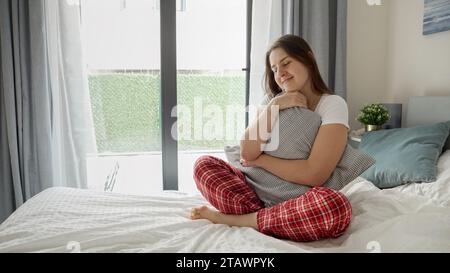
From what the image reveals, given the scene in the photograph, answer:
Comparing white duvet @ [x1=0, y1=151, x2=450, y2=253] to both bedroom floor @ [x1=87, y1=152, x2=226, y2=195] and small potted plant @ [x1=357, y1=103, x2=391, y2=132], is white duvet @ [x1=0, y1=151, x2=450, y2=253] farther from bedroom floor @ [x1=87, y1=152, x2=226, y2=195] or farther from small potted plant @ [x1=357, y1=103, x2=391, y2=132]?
bedroom floor @ [x1=87, y1=152, x2=226, y2=195]

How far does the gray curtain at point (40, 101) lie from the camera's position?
1.91 metres

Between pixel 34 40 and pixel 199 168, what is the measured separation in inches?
59.5

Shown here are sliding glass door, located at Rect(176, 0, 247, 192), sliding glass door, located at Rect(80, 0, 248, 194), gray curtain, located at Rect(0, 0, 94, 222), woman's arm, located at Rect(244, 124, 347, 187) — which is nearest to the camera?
woman's arm, located at Rect(244, 124, 347, 187)

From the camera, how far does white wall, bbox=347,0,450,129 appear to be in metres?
2.00

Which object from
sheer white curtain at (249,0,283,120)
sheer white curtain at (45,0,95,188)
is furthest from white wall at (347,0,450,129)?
sheer white curtain at (45,0,95,188)

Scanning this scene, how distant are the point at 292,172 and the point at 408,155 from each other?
2.70ft

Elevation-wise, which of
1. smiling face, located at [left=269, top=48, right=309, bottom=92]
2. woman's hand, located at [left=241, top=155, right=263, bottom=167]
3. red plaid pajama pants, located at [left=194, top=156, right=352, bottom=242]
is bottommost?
red plaid pajama pants, located at [left=194, top=156, right=352, bottom=242]

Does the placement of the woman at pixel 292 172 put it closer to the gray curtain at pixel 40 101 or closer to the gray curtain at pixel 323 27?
the gray curtain at pixel 323 27

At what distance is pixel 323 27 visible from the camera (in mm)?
2270

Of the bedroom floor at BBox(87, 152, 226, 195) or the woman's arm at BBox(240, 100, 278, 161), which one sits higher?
the woman's arm at BBox(240, 100, 278, 161)

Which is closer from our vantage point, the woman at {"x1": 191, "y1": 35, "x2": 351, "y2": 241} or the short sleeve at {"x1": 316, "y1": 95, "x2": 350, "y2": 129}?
the woman at {"x1": 191, "y1": 35, "x2": 351, "y2": 241}

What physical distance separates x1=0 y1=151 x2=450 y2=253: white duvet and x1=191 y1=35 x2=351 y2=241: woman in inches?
2.1

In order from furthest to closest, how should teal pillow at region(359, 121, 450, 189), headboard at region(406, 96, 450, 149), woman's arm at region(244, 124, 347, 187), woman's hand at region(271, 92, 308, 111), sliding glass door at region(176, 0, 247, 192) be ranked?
sliding glass door at region(176, 0, 247, 192) → headboard at region(406, 96, 450, 149) → teal pillow at region(359, 121, 450, 189) → woman's hand at region(271, 92, 308, 111) → woman's arm at region(244, 124, 347, 187)

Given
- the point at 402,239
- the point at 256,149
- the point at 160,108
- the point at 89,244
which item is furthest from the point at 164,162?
the point at 402,239
